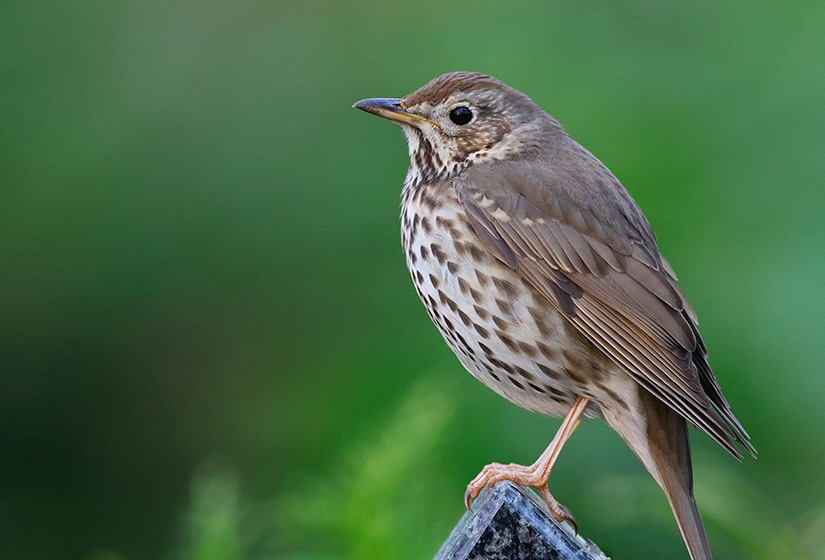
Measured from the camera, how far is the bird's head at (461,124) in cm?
290

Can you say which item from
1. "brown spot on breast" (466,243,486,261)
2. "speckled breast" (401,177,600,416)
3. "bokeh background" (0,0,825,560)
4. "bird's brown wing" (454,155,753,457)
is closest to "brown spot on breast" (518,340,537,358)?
"speckled breast" (401,177,600,416)

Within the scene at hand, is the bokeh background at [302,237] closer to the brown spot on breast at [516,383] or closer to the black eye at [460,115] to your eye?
the brown spot on breast at [516,383]

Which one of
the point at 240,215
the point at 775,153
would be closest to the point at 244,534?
the point at 240,215

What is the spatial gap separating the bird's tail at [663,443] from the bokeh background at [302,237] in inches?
34.1

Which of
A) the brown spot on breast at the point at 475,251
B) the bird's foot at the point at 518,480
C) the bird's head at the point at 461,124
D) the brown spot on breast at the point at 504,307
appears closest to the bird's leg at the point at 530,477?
the bird's foot at the point at 518,480

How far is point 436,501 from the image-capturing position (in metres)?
3.29

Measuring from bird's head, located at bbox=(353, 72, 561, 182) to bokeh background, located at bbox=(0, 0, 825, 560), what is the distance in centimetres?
101

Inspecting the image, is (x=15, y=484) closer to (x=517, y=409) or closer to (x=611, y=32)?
(x=517, y=409)

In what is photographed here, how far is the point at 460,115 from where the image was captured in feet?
9.61

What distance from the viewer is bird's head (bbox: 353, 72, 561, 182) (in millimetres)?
2900

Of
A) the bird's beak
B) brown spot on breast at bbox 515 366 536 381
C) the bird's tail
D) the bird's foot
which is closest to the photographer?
the bird's foot

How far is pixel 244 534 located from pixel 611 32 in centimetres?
309

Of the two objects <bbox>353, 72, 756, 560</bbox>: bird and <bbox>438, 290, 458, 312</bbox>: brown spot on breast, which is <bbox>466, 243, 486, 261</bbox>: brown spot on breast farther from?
<bbox>438, 290, 458, 312</bbox>: brown spot on breast

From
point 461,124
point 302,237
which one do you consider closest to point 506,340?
point 461,124
